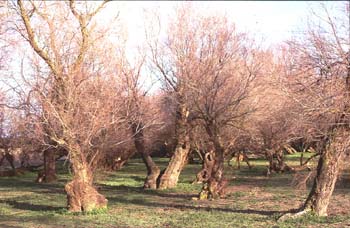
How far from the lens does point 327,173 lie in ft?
40.2

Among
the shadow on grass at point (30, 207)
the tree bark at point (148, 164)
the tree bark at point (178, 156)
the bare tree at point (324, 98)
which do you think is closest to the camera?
the bare tree at point (324, 98)

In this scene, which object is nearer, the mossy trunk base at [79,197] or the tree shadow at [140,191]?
the mossy trunk base at [79,197]

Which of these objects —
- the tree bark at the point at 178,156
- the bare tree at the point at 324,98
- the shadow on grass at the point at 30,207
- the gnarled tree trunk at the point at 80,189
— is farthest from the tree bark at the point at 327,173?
the tree bark at the point at 178,156

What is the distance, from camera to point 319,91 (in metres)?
11.9

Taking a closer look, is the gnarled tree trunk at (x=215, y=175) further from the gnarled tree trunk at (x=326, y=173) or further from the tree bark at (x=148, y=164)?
the gnarled tree trunk at (x=326, y=173)

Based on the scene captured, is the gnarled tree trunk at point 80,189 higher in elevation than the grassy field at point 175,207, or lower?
higher

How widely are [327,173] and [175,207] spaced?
5.42 meters

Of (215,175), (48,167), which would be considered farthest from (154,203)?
(48,167)

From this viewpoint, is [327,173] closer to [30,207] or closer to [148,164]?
[30,207]

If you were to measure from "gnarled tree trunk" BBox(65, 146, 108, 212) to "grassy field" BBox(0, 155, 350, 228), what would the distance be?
0.41 m

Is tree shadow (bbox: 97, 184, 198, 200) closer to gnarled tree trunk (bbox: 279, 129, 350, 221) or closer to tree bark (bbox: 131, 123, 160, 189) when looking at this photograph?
tree bark (bbox: 131, 123, 160, 189)

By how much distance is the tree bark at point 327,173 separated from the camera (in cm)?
1209

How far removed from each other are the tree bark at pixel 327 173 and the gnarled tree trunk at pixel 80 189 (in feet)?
20.4

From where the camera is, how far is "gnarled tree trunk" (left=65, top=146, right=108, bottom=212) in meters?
14.7
